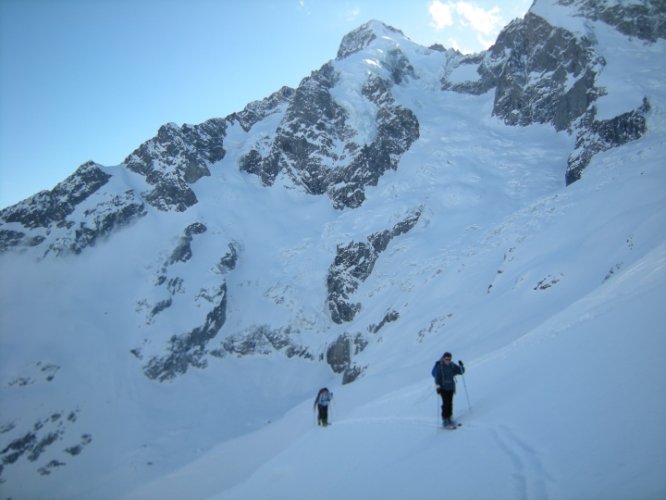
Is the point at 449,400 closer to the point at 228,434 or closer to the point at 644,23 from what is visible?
the point at 228,434

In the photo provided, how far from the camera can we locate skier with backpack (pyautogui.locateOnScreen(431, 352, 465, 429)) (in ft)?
31.5

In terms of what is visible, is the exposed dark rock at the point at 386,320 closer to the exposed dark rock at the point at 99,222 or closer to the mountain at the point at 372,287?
the mountain at the point at 372,287

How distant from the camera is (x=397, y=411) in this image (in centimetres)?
1365

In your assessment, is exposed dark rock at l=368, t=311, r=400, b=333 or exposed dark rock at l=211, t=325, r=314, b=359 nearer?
exposed dark rock at l=368, t=311, r=400, b=333

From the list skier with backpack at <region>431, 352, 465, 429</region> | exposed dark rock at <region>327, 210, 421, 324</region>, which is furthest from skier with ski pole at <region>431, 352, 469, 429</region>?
exposed dark rock at <region>327, 210, 421, 324</region>

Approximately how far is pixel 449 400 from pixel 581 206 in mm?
36254

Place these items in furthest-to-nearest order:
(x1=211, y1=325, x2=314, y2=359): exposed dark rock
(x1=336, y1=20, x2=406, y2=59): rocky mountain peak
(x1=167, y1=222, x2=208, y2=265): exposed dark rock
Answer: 1. (x1=336, y1=20, x2=406, y2=59): rocky mountain peak
2. (x1=167, y1=222, x2=208, y2=265): exposed dark rock
3. (x1=211, y1=325, x2=314, y2=359): exposed dark rock

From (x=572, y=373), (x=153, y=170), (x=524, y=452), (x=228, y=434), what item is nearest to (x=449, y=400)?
(x=572, y=373)

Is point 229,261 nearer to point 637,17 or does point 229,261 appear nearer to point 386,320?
point 386,320

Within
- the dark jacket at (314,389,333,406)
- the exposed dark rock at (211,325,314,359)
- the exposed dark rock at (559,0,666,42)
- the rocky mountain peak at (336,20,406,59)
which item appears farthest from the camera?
the rocky mountain peak at (336,20,406,59)

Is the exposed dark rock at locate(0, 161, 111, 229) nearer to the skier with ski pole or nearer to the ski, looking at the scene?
the skier with ski pole

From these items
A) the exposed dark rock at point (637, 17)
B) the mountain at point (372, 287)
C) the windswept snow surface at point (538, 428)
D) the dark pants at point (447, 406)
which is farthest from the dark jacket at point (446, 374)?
the exposed dark rock at point (637, 17)

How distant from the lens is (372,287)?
65.6 m

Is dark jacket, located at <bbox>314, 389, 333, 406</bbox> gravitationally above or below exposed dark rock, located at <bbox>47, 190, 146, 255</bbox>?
below
